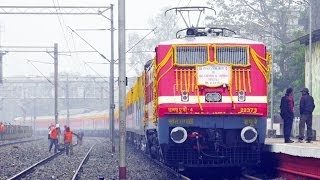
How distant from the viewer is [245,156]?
632 inches

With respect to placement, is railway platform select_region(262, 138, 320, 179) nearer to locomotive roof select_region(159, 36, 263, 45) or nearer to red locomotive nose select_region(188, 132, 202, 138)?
red locomotive nose select_region(188, 132, 202, 138)

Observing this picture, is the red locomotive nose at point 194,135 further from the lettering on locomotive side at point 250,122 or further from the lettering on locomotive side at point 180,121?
the lettering on locomotive side at point 250,122

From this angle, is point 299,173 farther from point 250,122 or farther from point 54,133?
point 54,133

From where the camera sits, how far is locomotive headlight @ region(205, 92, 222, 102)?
51.8 feet

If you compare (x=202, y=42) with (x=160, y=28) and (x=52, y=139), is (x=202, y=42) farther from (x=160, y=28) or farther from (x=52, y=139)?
(x=160, y=28)

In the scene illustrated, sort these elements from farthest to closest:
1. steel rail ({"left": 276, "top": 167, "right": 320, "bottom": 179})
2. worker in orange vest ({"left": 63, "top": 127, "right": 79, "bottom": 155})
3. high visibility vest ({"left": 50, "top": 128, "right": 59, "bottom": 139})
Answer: high visibility vest ({"left": 50, "top": 128, "right": 59, "bottom": 139}) < worker in orange vest ({"left": 63, "top": 127, "right": 79, "bottom": 155}) < steel rail ({"left": 276, "top": 167, "right": 320, "bottom": 179})

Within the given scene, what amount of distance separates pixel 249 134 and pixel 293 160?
47.9 inches

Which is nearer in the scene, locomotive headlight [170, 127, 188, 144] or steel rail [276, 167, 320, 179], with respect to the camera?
steel rail [276, 167, 320, 179]

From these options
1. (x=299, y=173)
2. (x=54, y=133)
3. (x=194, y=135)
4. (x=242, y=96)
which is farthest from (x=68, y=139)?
(x=299, y=173)

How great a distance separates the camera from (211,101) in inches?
621

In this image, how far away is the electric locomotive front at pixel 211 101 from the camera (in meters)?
15.8

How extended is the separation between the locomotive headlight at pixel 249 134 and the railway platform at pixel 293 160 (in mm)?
682

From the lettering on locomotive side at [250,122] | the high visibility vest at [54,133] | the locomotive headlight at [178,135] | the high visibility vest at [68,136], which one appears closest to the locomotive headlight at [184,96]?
the locomotive headlight at [178,135]

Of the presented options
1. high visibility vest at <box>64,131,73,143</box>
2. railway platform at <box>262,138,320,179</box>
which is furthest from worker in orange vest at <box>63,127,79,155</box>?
railway platform at <box>262,138,320,179</box>
